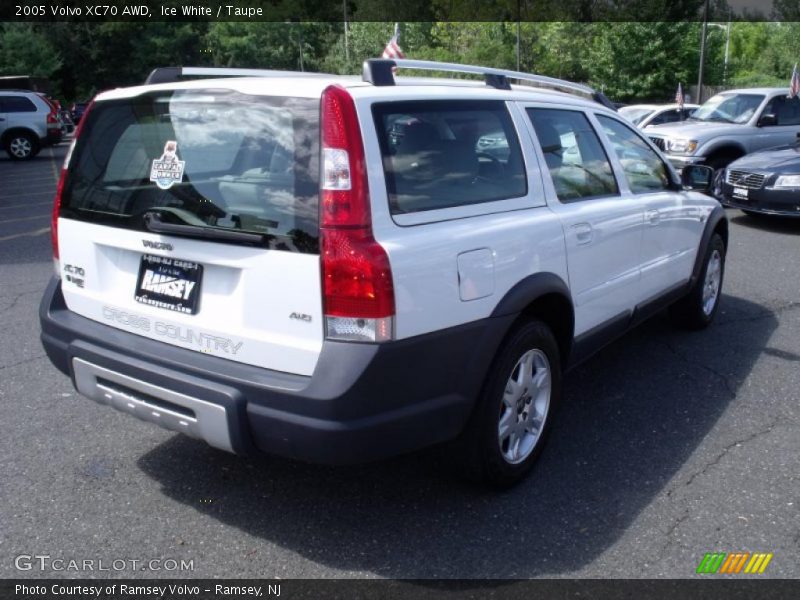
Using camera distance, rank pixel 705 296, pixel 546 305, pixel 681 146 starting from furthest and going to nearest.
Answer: pixel 681 146 → pixel 705 296 → pixel 546 305

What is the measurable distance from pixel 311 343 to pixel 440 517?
106cm

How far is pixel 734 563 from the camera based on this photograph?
2951 mm

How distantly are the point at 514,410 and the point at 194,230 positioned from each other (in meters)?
1.57

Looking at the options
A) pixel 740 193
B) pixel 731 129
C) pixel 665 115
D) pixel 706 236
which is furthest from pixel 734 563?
pixel 665 115

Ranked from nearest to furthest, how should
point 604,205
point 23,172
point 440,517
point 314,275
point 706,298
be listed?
point 314,275 → point 440,517 → point 604,205 → point 706,298 → point 23,172

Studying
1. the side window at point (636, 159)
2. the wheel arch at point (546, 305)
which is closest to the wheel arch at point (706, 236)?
the side window at point (636, 159)

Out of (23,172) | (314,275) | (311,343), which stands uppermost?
(314,275)

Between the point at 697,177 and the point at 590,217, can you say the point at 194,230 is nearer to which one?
the point at 590,217

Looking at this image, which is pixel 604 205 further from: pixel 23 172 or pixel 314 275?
pixel 23 172

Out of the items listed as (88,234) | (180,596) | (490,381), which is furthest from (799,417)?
(88,234)

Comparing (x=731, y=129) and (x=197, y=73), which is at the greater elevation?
(x=197, y=73)

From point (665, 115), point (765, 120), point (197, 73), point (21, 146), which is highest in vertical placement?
point (197, 73)

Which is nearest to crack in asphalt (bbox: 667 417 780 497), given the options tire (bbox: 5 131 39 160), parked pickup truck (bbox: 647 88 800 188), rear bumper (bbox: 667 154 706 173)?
parked pickup truck (bbox: 647 88 800 188)

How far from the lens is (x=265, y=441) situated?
2.78 m
